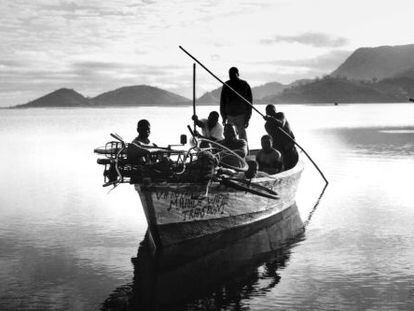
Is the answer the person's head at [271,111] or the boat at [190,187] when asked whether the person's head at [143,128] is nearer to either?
the boat at [190,187]

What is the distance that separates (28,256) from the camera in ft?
39.9

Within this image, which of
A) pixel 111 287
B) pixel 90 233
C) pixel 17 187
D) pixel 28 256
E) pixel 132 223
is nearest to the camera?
pixel 111 287

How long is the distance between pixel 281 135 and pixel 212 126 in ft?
13.3

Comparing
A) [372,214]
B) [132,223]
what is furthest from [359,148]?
[132,223]

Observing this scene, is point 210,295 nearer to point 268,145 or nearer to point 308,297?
point 308,297

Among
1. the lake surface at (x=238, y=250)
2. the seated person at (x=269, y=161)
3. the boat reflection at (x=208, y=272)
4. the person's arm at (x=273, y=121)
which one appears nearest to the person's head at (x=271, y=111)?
the person's arm at (x=273, y=121)

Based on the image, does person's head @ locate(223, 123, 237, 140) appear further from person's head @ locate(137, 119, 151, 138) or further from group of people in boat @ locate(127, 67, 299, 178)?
person's head @ locate(137, 119, 151, 138)

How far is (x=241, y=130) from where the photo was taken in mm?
16875

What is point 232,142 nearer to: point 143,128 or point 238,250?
point 143,128

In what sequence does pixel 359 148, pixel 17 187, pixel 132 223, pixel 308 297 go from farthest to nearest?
pixel 359 148 < pixel 17 187 < pixel 132 223 < pixel 308 297

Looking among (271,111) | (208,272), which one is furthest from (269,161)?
(208,272)

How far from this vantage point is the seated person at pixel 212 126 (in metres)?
14.8

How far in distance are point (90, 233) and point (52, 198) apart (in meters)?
6.15

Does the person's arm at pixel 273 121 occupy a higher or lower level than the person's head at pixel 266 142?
higher
